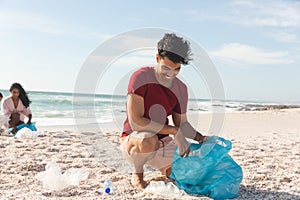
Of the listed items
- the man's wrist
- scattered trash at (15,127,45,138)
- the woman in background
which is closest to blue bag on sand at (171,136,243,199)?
the man's wrist

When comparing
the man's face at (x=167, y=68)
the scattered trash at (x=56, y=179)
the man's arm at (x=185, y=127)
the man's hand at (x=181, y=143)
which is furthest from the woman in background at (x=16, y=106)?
the man's hand at (x=181, y=143)

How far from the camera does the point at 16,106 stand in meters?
5.74

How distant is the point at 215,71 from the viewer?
10.1 feet

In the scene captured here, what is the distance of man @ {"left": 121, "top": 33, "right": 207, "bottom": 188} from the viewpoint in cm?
239

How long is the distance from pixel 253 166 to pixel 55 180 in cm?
193

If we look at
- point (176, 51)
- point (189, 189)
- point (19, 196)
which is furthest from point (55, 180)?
point (176, 51)

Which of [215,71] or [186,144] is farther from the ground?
[215,71]

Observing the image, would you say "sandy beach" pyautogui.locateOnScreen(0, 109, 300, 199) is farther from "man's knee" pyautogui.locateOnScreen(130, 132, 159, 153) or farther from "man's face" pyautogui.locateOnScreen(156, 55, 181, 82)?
"man's face" pyautogui.locateOnScreen(156, 55, 181, 82)

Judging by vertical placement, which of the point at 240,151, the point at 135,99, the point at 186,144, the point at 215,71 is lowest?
the point at 240,151

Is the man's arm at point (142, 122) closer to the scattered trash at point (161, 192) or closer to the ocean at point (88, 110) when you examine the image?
the scattered trash at point (161, 192)

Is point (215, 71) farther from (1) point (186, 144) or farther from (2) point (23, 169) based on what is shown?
(2) point (23, 169)

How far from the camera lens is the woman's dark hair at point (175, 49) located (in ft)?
7.80

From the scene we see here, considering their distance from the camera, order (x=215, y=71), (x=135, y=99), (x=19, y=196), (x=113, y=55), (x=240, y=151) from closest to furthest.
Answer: (x=19, y=196), (x=135, y=99), (x=215, y=71), (x=113, y=55), (x=240, y=151)

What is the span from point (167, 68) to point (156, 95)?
0.24 metres
